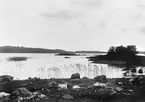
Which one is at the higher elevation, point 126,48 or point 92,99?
point 126,48

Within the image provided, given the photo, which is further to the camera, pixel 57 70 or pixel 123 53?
pixel 123 53

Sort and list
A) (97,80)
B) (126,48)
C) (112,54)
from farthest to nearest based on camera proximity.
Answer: (112,54) → (126,48) → (97,80)

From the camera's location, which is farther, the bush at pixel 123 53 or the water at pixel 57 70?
the bush at pixel 123 53

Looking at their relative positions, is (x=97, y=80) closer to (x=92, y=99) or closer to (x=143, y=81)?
(x=143, y=81)

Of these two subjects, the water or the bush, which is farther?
the bush

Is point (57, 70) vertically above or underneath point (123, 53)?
underneath

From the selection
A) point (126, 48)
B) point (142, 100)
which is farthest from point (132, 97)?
point (126, 48)

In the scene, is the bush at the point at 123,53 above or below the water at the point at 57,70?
above

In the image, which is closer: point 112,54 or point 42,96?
point 42,96

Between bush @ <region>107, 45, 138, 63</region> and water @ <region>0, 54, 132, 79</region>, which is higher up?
bush @ <region>107, 45, 138, 63</region>

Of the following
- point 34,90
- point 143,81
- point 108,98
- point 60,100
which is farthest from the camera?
point 143,81
